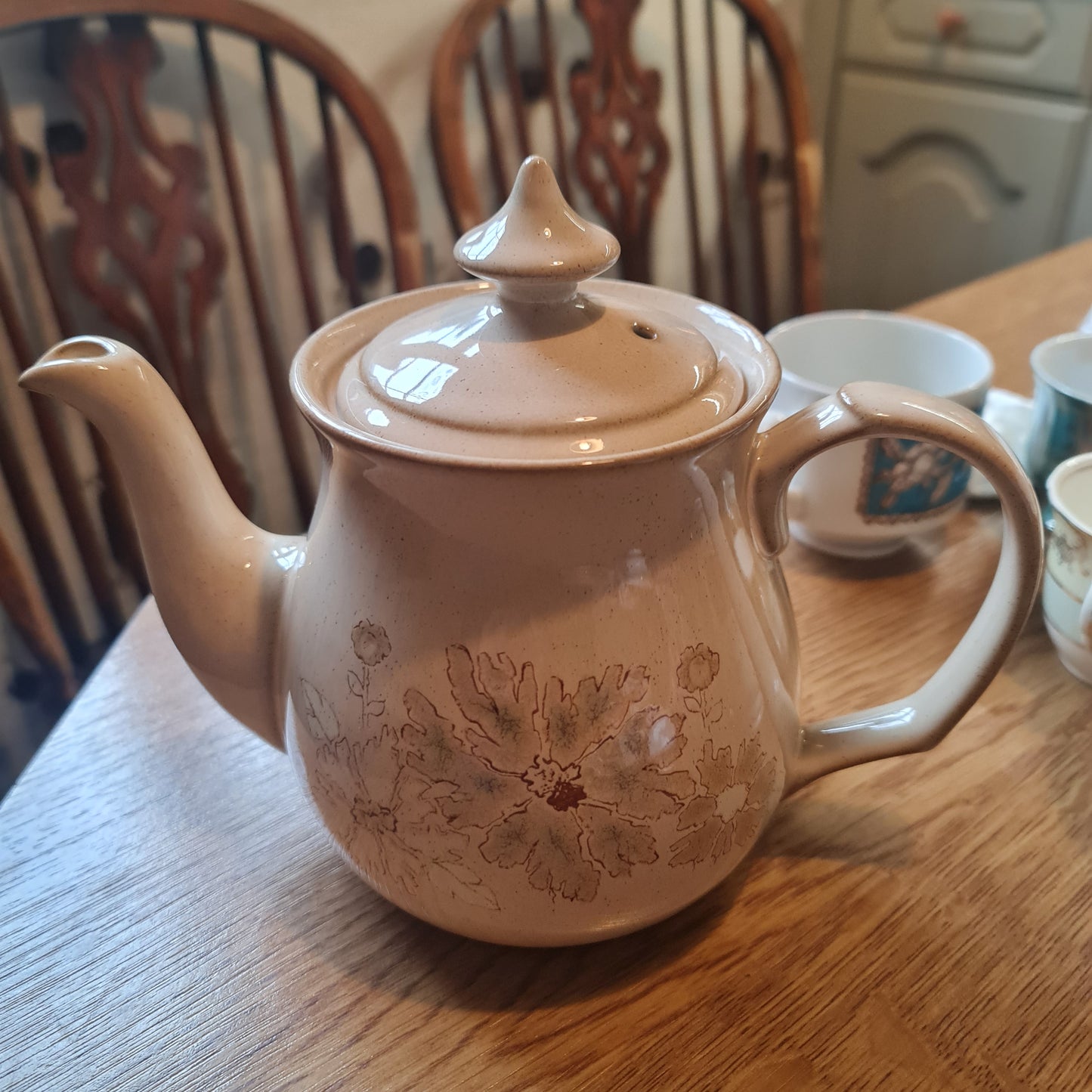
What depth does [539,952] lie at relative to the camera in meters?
A: 0.39

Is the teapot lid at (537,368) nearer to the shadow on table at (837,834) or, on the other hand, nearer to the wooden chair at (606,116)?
the shadow on table at (837,834)

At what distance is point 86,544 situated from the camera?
2.89 feet

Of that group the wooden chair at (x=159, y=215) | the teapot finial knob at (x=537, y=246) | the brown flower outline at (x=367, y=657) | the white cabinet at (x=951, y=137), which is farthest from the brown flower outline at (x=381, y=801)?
the white cabinet at (x=951, y=137)

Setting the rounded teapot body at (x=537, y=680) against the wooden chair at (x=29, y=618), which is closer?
the rounded teapot body at (x=537, y=680)

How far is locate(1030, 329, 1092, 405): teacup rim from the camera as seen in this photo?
0.58 meters

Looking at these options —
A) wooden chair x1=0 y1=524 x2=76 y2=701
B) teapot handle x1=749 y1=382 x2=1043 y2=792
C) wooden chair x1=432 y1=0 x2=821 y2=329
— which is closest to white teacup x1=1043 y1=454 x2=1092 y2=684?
teapot handle x1=749 y1=382 x2=1043 y2=792

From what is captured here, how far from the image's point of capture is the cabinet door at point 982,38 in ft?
5.01

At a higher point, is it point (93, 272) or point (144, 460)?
point (144, 460)

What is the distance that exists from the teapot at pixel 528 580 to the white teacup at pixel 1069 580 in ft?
0.47

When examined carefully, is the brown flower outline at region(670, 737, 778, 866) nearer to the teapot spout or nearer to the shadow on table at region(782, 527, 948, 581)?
the teapot spout

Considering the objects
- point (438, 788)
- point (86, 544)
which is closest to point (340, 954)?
point (438, 788)

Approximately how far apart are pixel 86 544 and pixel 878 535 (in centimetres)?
67

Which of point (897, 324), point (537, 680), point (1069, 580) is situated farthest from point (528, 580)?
point (897, 324)

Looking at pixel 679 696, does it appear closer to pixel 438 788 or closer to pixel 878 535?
pixel 438 788
